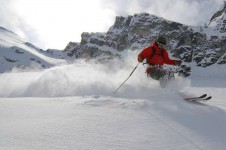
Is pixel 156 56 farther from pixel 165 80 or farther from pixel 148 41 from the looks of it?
pixel 148 41

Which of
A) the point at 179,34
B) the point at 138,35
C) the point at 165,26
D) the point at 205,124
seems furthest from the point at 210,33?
the point at 205,124

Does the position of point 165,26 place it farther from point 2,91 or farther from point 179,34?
point 2,91

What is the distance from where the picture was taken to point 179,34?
376 feet

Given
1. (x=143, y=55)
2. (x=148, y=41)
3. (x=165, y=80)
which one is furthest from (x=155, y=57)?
(x=148, y=41)

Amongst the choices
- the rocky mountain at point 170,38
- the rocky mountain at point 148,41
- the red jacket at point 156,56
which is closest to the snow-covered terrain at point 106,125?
the red jacket at point 156,56

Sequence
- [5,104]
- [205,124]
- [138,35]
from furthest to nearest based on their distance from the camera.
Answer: [138,35]
[5,104]
[205,124]

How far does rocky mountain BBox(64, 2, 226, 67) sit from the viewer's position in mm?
102744

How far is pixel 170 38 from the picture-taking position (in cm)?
11675

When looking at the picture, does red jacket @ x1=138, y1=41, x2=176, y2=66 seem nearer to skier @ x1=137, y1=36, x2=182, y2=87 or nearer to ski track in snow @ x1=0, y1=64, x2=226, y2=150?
skier @ x1=137, y1=36, x2=182, y2=87

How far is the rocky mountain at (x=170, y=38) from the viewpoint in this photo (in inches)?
4045

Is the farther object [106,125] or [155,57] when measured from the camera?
[155,57]

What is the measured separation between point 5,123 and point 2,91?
5300 mm

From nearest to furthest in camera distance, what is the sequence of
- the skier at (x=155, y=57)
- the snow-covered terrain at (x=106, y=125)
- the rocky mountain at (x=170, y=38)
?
the snow-covered terrain at (x=106, y=125)
the skier at (x=155, y=57)
the rocky mountain at (x=170, y=38)

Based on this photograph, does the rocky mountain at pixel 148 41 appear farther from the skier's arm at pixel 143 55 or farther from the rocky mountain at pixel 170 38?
the skier's arm at pixel 143 55
